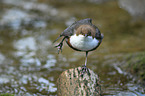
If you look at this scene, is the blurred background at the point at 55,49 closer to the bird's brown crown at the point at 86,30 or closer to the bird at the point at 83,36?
the bird at the point at 83,36

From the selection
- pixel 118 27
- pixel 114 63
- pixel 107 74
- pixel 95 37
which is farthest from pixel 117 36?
pixel 95 37

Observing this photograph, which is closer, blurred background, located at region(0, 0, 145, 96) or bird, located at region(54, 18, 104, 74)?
bird, located at region(54, 18, 104, 74)

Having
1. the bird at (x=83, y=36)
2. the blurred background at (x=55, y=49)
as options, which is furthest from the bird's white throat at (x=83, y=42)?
the blurred background at (x=55, y=49)

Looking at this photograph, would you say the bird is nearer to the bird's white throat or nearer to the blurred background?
the bird's white throat

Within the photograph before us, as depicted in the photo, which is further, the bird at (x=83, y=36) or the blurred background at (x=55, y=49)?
the blurred background at (x=55, y=49)

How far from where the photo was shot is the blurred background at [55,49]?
14.3ft

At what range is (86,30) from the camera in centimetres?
281

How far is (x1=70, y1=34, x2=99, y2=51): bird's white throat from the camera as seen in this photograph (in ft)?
9.31

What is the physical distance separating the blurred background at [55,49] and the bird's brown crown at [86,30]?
1.45 m

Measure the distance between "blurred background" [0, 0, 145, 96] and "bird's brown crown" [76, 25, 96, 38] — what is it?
4.76ft

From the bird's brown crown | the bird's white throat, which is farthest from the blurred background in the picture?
the bird's brown crown

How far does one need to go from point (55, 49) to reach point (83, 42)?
358 cm

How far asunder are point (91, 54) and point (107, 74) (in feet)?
4.24

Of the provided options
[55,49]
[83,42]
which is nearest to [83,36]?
[83,42]
